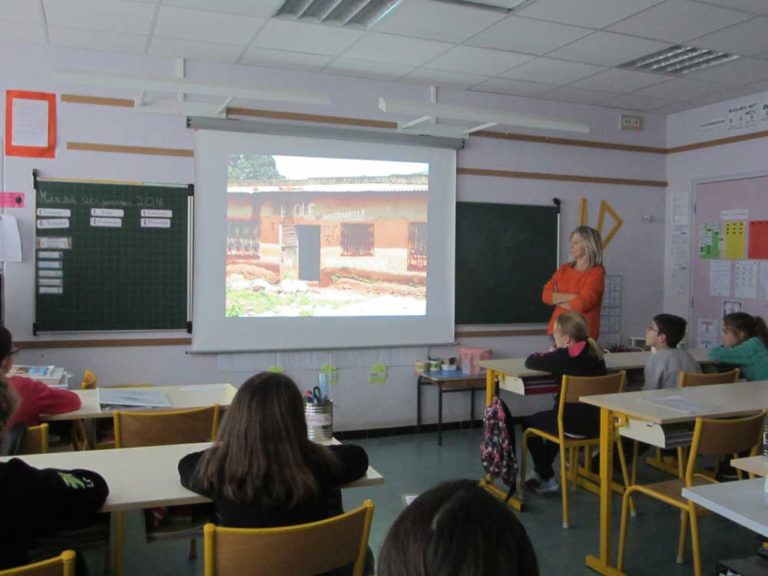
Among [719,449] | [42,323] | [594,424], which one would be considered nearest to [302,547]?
[719,449]

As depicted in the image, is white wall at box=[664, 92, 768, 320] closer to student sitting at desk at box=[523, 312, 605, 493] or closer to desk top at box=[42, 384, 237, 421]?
student sitting at desk at box=[523, 312, 605, 493]

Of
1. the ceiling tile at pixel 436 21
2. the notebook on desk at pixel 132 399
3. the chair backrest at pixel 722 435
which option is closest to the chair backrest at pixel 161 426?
the notebook on desk at pixel 132 399

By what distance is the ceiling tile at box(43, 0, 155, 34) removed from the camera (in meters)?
3.87

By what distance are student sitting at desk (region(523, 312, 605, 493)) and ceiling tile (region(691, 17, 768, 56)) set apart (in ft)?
6.50

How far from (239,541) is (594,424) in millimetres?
2689

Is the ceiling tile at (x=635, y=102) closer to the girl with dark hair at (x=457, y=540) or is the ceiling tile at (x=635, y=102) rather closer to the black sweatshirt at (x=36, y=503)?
the black sweatshirt at (x=36, y=503)

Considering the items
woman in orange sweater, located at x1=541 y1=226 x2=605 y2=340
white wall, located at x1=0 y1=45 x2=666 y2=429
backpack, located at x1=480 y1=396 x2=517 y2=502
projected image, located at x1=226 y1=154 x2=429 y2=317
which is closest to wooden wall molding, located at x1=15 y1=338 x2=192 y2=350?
white wall, located at x1=0 y1=45 x2=666 y2=429

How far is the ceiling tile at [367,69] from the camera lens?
5.03m

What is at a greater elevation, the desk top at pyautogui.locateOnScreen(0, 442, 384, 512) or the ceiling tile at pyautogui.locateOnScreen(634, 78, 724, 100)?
the ceiling tile at pyautogui.locateOnScreen(634, 78, 724, 100)

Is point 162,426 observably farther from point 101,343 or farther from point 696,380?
point 696,380

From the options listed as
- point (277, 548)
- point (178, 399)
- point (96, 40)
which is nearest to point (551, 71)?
point (96, 40)

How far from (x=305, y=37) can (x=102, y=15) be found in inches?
47.1

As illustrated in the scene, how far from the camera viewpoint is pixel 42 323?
465 centimetres

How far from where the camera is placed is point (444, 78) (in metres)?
5.43
